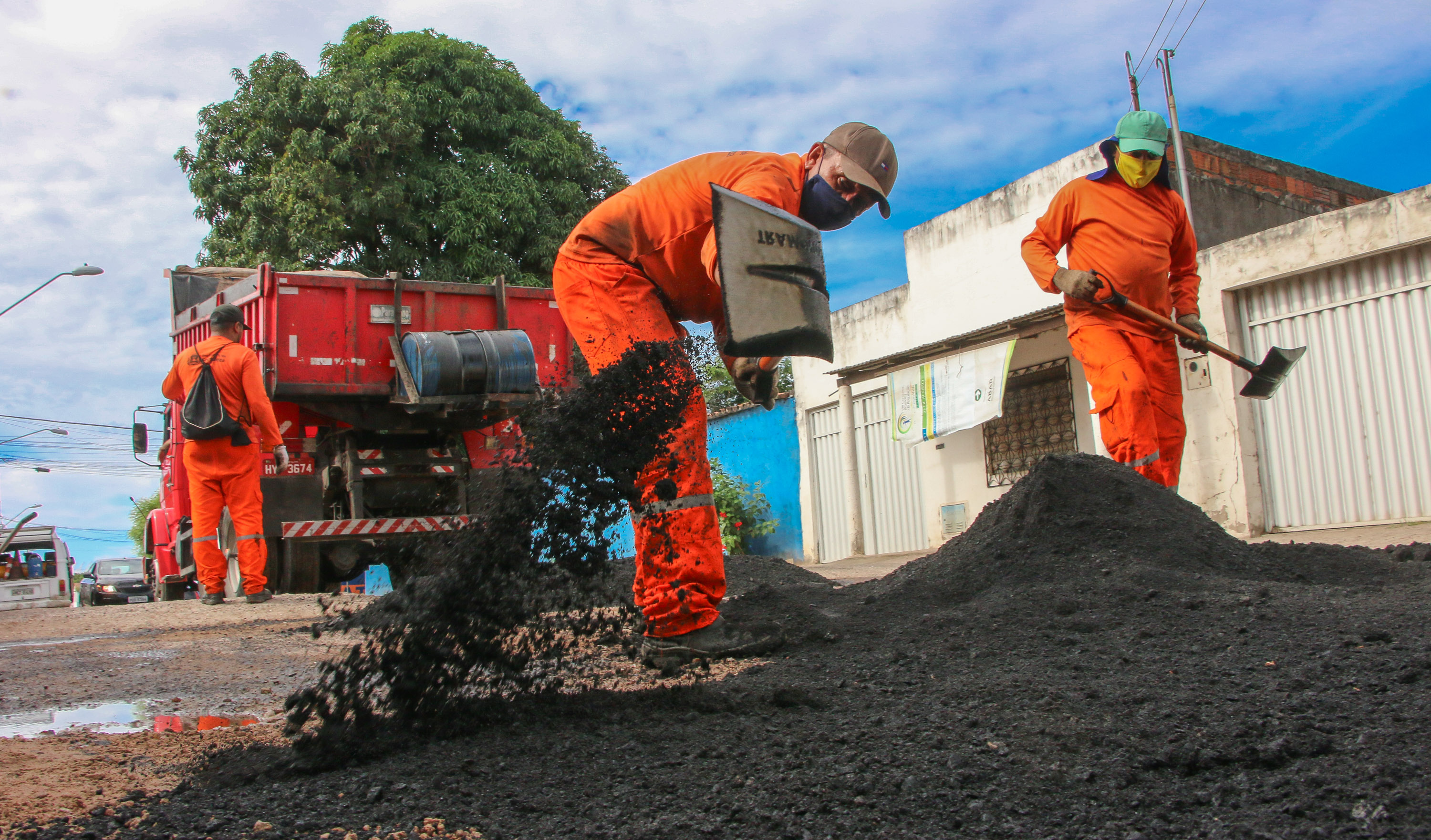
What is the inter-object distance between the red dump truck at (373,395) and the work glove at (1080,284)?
386 centimetres

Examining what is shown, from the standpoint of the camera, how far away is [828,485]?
13.7 metres

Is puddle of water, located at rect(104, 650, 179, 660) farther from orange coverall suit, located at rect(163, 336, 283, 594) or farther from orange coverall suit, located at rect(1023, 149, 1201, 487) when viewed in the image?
orange coverall suit, located at rect(1023, 149, 1201, 487)

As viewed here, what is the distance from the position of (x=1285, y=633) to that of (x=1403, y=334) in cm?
639

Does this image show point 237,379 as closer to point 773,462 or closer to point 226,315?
point 226,315

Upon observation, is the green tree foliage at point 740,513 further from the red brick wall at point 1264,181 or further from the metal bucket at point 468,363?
the red brick wall at point 1264,181

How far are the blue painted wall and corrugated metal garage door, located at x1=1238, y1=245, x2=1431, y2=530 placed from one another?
7013 millimetres

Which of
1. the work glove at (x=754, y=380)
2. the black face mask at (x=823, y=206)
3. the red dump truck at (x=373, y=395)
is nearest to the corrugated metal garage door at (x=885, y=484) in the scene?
the red dump truck at (x=373, y=395)

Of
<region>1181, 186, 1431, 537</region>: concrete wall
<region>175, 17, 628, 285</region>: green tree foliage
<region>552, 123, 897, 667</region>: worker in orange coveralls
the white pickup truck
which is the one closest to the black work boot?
<region>552, 123, 897, 667</region>: worker in orange coveralls

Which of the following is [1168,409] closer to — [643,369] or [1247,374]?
[643,369]

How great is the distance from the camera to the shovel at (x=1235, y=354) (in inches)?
162

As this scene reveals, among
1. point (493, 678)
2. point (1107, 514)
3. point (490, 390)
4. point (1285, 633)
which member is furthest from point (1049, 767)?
point (490, 390)

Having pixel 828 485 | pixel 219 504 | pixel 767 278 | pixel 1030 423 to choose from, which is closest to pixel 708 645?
pixel 767 278

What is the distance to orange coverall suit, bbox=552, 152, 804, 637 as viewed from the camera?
257cm

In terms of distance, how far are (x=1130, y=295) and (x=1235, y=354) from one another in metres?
0.90
